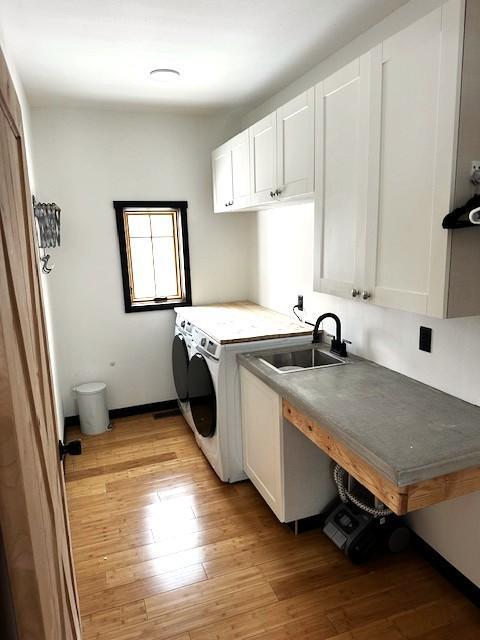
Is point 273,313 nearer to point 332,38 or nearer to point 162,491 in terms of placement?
point 162,491

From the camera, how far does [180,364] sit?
3328mm

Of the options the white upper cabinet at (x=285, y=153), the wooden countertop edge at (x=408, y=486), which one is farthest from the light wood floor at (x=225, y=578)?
the white upper cabinet at (x=285, y=153)

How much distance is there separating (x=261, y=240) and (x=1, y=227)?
2964 millimetres

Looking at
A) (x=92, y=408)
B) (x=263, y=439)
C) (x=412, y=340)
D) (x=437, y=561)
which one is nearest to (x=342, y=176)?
(x=412, y=340)

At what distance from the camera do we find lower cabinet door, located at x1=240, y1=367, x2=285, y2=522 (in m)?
2.10

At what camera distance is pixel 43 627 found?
69 centimetres

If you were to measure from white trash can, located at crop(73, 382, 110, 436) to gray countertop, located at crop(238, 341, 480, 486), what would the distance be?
1.78m

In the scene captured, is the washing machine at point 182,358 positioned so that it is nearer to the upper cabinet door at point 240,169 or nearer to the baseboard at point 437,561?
the upper cabinet door at point 240,169

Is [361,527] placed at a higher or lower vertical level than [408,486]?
lower

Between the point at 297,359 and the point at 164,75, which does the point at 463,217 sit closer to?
the point at 297,359

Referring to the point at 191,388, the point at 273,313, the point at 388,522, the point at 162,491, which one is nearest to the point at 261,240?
the point at 273,313

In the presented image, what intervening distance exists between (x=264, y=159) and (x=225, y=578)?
7.42ft

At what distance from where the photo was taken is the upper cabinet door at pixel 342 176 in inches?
66.1

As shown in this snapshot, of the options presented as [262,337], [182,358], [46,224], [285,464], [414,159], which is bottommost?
[285,464]
